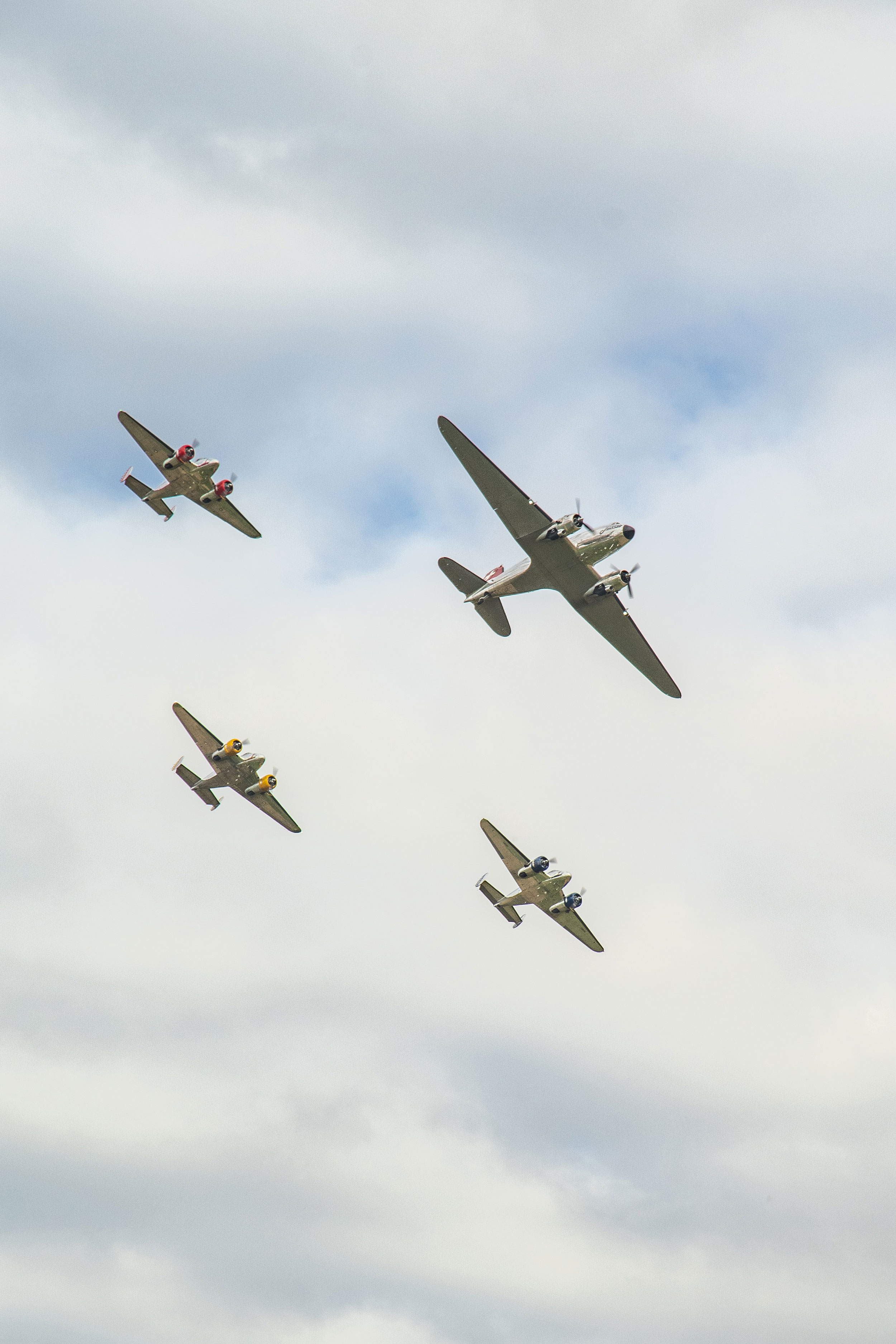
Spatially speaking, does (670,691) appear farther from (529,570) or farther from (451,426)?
(451,426)

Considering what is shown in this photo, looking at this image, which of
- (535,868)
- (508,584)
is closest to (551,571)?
(508,584)

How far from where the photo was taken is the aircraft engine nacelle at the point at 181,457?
102750 mm

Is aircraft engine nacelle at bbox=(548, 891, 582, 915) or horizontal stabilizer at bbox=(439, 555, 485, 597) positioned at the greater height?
horizontal stabilizer at bbox=(439, 555, 485, 597)

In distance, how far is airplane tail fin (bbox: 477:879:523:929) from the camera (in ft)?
348

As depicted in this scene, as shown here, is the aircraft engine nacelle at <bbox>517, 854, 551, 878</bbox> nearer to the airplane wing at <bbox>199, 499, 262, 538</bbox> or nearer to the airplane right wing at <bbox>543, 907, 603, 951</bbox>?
the airplane right wing at <bbox>543, 907, 603, 951</bbox>

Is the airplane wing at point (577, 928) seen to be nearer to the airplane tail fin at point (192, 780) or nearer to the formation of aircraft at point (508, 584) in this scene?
the formation of aircraft at point (508, 584)

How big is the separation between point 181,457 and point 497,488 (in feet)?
88.9

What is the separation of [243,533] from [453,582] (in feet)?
61.9

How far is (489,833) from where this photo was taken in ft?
354

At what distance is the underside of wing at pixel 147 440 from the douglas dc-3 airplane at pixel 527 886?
35.2 metres

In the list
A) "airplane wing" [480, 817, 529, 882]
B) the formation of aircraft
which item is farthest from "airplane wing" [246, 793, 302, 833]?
"airplane wing" [480, 817, 529, 882]

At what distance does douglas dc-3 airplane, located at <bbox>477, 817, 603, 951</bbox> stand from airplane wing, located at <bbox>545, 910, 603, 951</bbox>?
0.32 metres

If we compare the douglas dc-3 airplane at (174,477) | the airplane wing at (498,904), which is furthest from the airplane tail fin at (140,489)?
the airplane wing at (498,904)

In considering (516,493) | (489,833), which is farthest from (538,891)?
(516,493)
